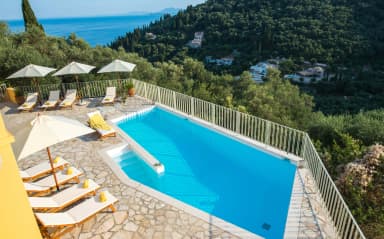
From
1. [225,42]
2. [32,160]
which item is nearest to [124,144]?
[32,160]

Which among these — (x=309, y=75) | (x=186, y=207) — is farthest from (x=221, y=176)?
(x=309, y=75)

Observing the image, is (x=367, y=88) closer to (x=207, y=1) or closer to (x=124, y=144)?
(x=124, y=144)

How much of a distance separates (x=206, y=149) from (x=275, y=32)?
35.5 m

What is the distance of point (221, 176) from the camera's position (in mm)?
7164

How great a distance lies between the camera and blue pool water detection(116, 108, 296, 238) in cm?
584

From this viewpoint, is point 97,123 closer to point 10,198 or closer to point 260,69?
point 10,198

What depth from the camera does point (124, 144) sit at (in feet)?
26.6

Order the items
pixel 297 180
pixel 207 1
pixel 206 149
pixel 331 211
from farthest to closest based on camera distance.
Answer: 1. pixel 207 1
2. pixel 206 149
3. pixel 297 180
4. pixel 331 211

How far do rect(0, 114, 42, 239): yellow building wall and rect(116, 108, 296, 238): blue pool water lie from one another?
4.02 metres

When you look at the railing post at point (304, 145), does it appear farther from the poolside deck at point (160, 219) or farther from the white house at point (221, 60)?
the white house at point (221, 60)

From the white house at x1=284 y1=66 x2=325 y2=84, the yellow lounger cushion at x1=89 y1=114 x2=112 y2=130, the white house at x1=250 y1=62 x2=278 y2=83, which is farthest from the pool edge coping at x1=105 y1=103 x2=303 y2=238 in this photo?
the white house at x1=284 y1=66 x2=325 y2=84

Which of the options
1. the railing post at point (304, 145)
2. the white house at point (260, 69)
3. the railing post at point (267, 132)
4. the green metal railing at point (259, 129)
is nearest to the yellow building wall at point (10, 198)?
the green metal railing at point (259, 129)

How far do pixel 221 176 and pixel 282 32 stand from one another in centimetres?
3663

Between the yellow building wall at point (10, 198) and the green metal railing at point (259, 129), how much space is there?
157 inches
